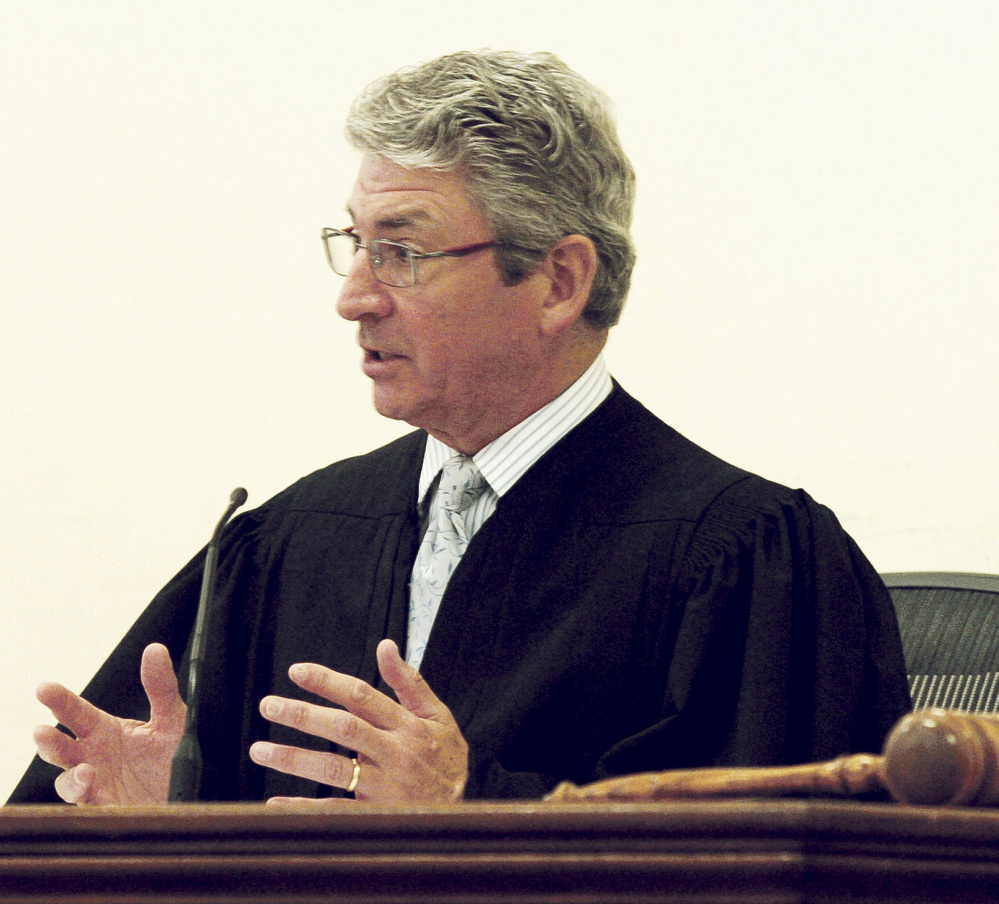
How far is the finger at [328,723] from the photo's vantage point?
1.59 m

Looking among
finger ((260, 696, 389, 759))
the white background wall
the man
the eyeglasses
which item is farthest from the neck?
the white background wall

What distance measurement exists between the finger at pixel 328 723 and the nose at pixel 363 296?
861 mm

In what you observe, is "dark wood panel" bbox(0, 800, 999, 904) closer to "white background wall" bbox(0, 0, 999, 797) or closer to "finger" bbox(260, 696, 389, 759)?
"finger" bbox(260, 696, 389, 759)

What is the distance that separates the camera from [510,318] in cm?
242

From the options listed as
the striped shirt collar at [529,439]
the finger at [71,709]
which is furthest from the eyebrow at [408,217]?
the finger at [71,709]

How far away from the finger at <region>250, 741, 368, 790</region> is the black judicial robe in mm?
299

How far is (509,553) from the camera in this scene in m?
2.29

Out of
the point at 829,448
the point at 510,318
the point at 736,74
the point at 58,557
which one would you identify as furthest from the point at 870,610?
the point at 58,557

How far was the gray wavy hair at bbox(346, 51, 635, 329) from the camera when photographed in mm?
2381

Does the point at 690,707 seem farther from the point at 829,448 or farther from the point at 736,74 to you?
the point at 736,74

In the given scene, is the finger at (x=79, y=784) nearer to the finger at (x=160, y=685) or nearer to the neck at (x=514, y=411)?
the finger at (x=160, y=685)

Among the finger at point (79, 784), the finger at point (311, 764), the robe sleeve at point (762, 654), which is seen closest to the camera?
the finger at point (311, 764)

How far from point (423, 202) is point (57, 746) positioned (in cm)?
98

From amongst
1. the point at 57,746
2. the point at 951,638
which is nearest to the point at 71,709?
the point at 57,746
